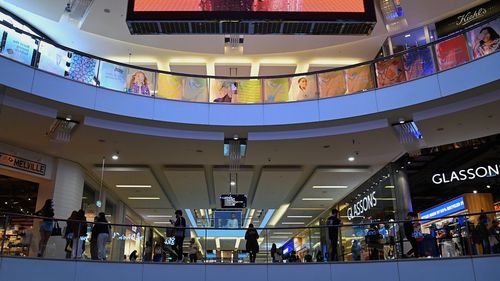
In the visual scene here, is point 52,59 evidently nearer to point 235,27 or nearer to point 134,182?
point 235,27

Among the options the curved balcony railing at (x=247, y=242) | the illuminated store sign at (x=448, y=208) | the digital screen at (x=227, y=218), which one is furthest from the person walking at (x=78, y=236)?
the illuminated store sign at (x=448, y=208)

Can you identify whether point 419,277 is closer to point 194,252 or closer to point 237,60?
point 194,252

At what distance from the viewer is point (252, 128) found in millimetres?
11672

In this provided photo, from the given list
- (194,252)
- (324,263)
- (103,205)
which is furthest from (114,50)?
(324,263)

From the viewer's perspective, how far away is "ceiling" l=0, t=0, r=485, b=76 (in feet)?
38.9

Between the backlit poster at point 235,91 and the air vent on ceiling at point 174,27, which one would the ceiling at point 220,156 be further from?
the air vent on ceiling at point 174,27

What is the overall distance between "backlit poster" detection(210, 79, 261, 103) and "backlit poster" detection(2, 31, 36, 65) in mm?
4334

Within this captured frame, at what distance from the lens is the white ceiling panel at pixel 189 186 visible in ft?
47.1

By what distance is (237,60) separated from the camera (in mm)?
15156

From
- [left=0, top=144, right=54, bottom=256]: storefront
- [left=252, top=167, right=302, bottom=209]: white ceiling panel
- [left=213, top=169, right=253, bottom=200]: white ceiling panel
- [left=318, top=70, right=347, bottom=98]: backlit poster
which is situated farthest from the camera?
[left=213, top=169, right=253, bottom=200]: white ceiling panel

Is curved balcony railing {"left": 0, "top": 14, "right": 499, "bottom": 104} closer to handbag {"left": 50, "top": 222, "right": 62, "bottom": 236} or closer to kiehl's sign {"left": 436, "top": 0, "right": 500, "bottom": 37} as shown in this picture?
kiehl's sign {"left": 436, "top": 0, "right": 500, "bottom": 37}

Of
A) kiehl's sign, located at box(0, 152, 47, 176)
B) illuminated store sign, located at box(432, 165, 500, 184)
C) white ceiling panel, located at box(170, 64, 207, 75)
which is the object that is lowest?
illuminated store sign, located at box(432, 165, 500, 184)

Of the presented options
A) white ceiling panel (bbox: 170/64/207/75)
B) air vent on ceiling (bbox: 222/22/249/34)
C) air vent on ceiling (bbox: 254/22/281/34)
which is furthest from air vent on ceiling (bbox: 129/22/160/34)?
white ceiling panel (bbox: 170/64/207/75)

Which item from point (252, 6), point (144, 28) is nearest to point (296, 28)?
point (252, 6)
